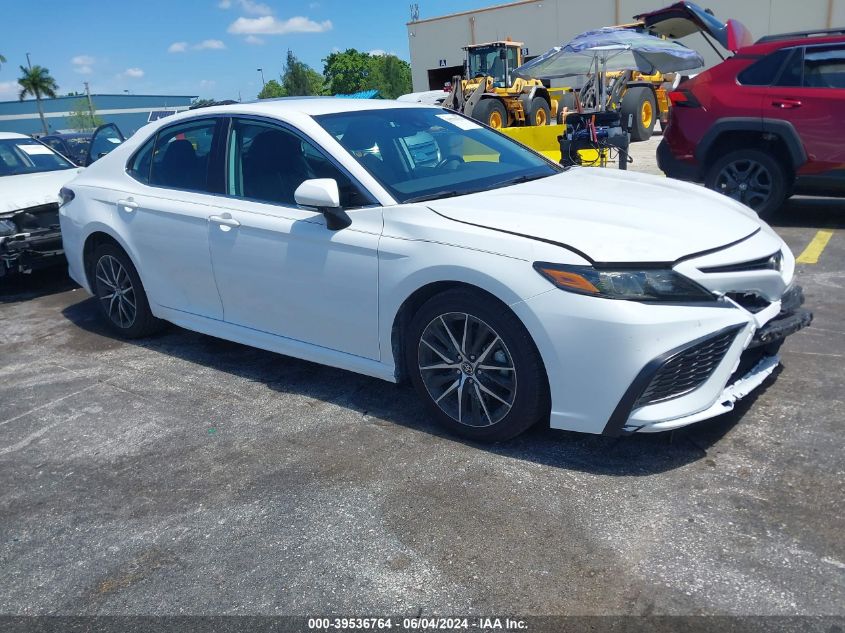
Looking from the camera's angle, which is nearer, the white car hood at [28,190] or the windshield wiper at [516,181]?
the windshield wiper at [516,181]

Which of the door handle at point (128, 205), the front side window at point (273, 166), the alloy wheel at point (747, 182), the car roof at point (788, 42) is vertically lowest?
the alloy wheel at point (747, 182)

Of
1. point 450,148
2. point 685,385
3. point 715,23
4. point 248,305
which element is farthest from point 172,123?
point 715,23

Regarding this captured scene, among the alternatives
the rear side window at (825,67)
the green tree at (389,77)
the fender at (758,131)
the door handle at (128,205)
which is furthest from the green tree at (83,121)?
the rear side window at (825,67)

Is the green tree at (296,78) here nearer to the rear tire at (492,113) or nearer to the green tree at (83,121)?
the green tree at (83,121)

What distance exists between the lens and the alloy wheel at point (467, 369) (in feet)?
11.0

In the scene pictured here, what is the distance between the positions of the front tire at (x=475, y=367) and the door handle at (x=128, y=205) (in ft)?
7.98

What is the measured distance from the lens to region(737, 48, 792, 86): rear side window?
741 centimetres

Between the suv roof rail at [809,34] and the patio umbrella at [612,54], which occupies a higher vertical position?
the patio umbrella at [612,54]

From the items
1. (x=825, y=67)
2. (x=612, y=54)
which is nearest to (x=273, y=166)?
(x=825, y=67)

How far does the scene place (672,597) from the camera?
2436mm

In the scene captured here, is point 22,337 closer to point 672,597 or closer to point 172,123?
point 172,123

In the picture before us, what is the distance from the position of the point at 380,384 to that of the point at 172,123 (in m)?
2.30

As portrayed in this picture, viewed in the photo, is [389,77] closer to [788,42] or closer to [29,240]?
[788,42]

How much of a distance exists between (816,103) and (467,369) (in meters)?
5.57
